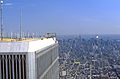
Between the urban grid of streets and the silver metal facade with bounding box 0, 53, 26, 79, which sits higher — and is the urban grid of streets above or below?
below

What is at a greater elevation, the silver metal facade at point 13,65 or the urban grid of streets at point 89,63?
the silver metal facade at point 13,65

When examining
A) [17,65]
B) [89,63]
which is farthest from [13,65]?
[89,63]

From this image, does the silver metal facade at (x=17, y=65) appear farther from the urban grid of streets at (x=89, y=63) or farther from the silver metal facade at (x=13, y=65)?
the urban grid of streets at (x=89, y=63)

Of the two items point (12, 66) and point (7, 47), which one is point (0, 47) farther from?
point (12, 66)

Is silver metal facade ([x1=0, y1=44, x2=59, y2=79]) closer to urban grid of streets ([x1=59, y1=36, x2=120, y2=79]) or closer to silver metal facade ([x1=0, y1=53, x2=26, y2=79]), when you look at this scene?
silver metal facade ([x1=0, y1=53, x2=26, y2=79])

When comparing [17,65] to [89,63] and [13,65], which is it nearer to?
[13,65]

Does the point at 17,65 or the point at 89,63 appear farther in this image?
the point at 89,63

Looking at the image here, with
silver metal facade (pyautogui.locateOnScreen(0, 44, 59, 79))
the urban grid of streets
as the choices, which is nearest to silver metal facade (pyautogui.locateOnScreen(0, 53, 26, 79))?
silver metal facade (pyautogui.locateOnScreen(0, 44, 59, 79))

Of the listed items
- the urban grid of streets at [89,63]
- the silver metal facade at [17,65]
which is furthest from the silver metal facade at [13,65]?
the urban grid of streets at [89,63]

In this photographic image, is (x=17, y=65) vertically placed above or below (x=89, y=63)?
above

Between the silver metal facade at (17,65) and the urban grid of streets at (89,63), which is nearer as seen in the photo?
the silver metal facade at (17,65)

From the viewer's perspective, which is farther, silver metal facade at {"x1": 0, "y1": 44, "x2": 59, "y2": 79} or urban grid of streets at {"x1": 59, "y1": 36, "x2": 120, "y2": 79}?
urban grid of streets at {"x1": 59, "y1": 36, "x2": 120, "y2": 79}
